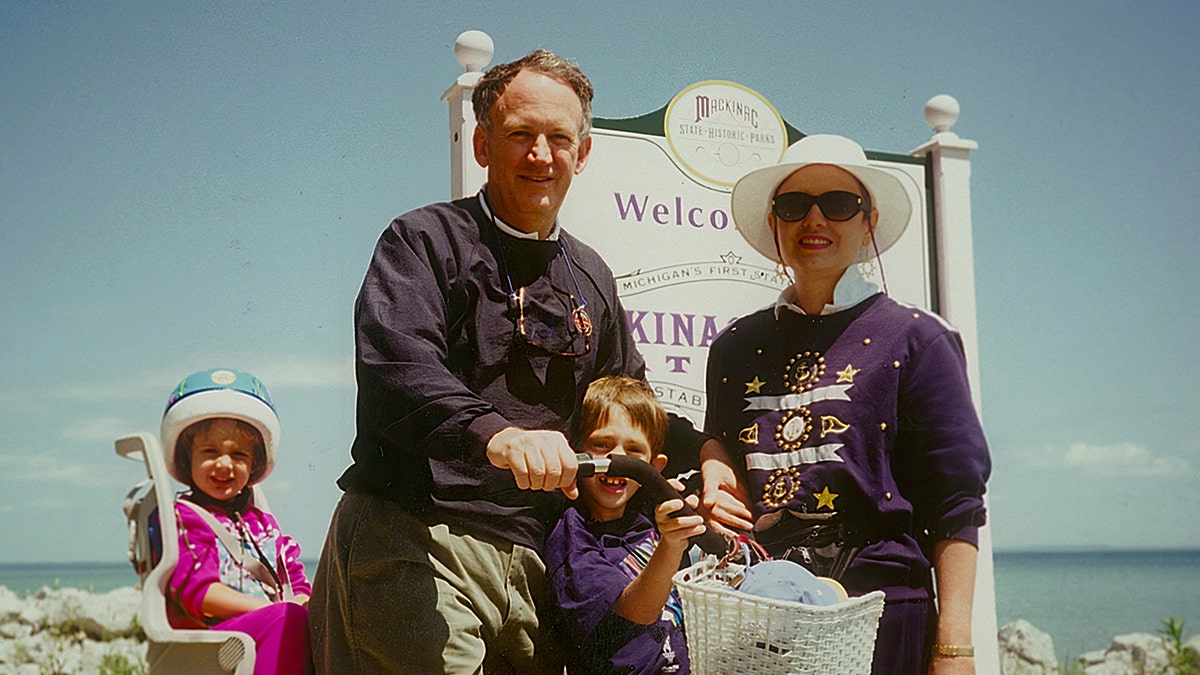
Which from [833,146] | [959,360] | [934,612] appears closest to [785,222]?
[833,146]

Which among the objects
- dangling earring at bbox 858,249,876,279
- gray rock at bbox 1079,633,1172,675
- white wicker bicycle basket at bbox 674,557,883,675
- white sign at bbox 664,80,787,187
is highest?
white sign at bbox 664,80,787,187

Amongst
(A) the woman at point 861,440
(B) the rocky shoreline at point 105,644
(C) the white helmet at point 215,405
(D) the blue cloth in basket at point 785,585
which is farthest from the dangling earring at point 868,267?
(C) the white helmet at point 215,405

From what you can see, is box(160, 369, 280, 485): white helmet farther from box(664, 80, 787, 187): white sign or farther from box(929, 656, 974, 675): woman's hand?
box(929, 656, 974, 675): woman's hand

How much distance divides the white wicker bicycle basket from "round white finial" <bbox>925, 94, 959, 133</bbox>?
1657 millimetres

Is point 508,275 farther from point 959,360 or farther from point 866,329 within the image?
point 959,360

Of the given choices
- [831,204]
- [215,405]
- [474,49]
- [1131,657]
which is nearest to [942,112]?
[831,204]

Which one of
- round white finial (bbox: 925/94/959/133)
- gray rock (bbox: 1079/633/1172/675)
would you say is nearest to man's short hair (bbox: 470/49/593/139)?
round white finial (bbox: 925/94/959/133)

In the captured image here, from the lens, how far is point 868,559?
2641mm

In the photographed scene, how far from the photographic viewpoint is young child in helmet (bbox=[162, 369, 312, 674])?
2.32 m

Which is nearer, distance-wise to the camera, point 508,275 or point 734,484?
point 508,275

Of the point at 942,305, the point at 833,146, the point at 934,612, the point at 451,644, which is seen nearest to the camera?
the point at 451,644

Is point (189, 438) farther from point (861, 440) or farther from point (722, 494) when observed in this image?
point (861, 440)

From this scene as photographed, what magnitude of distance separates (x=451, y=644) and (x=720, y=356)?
98 centimetres

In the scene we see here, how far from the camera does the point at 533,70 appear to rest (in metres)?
2.54
